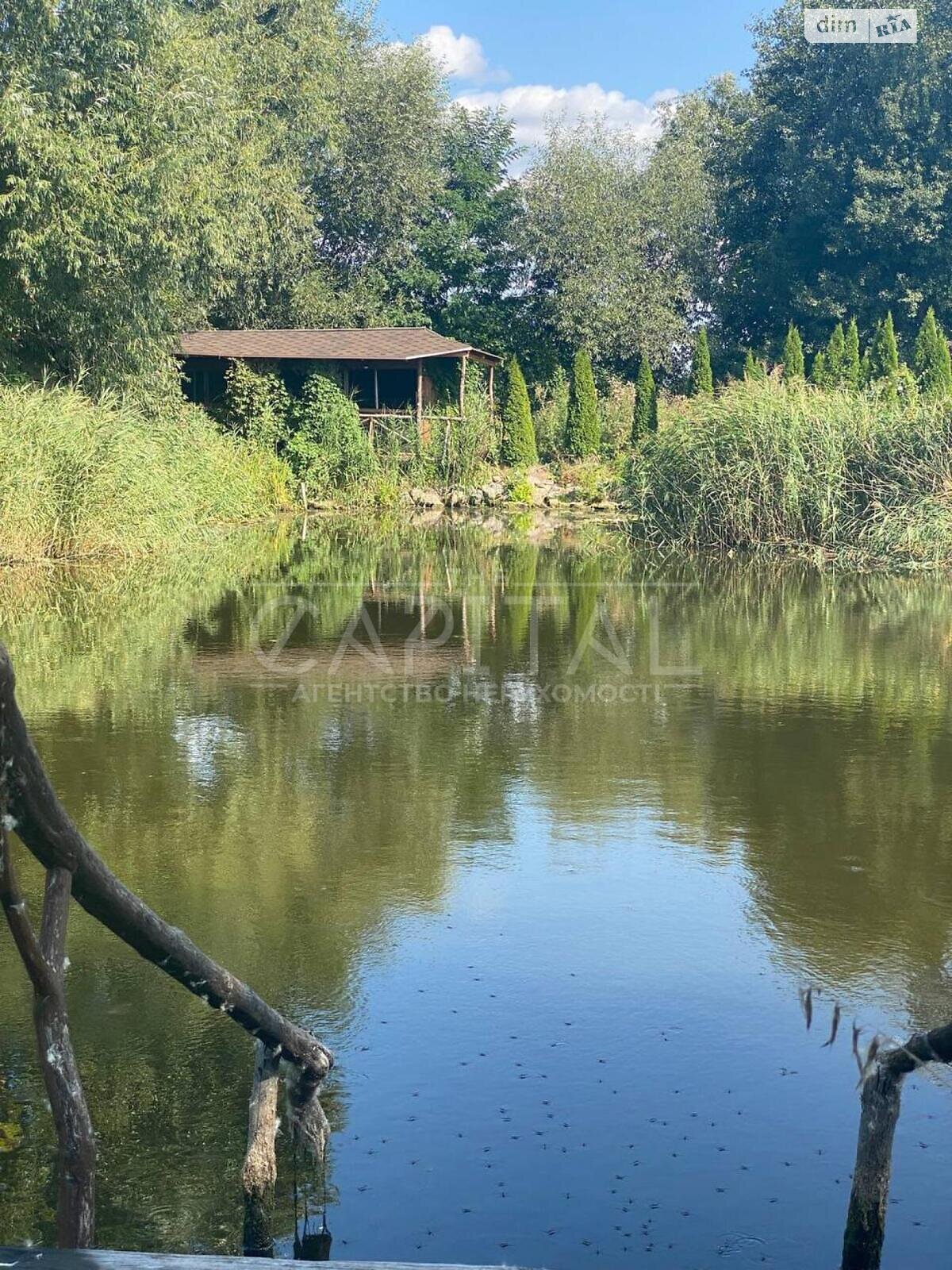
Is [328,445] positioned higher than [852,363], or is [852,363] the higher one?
[852,363]

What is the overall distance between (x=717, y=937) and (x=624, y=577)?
15940 mm

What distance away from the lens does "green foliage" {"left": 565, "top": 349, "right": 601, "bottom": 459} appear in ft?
142

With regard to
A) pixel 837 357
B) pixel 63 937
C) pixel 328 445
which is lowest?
pixel 63 937

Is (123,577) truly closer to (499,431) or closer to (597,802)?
(597,802)

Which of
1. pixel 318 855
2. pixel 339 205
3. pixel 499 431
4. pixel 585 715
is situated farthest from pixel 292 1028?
pixel 339 205

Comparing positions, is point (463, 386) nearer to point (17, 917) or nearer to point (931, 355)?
point (931, 355)

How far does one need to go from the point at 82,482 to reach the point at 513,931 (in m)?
15.6

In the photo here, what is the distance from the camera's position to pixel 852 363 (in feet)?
132

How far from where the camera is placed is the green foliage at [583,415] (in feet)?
142

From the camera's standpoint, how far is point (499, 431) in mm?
42750

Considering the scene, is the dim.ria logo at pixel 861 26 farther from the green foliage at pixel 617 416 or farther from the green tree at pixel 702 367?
the green foliage at pixel 617 416

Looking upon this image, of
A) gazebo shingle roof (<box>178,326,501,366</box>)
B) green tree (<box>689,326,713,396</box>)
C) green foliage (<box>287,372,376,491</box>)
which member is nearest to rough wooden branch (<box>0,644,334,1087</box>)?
green foliage (<box>287,372,376,491</box>)

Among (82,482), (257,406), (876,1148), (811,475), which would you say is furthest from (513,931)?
(257,406)

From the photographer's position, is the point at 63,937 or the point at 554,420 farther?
the point at 554,420
